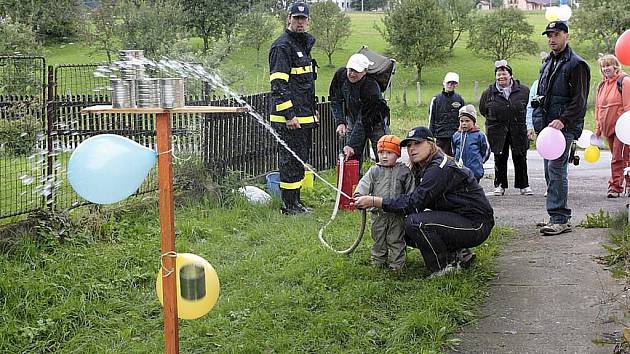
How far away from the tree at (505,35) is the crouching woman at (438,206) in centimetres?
3547

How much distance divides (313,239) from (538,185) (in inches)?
194

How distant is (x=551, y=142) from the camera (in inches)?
276

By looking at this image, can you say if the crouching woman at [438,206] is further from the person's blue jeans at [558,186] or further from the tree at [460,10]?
the tree at [460,10]

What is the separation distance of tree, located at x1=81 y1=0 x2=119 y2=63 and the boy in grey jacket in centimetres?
2580

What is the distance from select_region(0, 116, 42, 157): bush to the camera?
913 cm

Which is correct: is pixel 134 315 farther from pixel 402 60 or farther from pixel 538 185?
pixel 402 60

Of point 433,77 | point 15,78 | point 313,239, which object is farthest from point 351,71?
point 433,77

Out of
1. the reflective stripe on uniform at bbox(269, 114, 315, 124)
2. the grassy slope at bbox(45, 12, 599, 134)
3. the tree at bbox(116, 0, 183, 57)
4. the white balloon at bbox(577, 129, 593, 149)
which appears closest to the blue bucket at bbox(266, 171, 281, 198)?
the reflective stripe on uniform at bbox(269, 114, 315, 124)

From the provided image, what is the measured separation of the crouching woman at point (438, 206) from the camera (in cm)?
598

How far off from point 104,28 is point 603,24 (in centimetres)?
2321

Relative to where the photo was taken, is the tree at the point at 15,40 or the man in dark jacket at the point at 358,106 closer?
the man in dark jacket at the point at 358,106

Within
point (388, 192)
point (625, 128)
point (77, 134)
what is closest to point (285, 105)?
point (388, 192)

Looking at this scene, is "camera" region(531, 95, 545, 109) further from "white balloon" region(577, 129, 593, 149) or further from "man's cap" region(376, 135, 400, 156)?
"white balloon" region(577, 129, 593, 149)

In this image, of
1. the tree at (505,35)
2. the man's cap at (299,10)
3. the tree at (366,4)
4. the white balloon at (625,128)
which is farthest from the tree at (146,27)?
the tree at (366,4)
